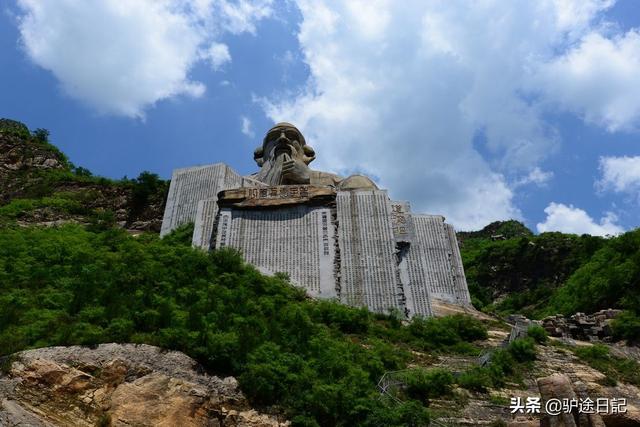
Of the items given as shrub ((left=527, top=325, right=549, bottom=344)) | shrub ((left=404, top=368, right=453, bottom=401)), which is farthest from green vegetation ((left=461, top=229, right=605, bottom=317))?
shrub ((left=404, top=368, right=453, bottom=401))

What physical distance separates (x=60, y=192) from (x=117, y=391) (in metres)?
18.1

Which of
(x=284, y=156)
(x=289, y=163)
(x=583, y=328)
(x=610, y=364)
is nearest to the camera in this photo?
(x=610, y=364)

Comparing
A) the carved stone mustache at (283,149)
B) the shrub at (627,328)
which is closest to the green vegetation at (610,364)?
the shrub at (627,328)

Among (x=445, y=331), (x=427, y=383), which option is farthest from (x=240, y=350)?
(x=445, y=331)

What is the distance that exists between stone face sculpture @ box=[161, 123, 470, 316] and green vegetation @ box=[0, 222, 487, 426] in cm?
125

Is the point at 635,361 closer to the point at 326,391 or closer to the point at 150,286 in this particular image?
the point at 326,391

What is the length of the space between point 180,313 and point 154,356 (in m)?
1.52

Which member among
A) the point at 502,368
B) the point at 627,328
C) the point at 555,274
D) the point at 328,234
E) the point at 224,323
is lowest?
the point at 502,368

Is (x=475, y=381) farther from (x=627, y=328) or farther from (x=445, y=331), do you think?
(x=627, y=328)

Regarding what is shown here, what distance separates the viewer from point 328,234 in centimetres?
1734

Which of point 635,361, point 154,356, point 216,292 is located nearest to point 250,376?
point 154,356

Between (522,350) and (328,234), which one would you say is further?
(328,234)

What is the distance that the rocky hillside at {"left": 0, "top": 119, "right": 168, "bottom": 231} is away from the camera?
2133 cm

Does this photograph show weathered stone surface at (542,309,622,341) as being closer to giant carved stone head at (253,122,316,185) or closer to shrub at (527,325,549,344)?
shrub at (527,325,549,344)
